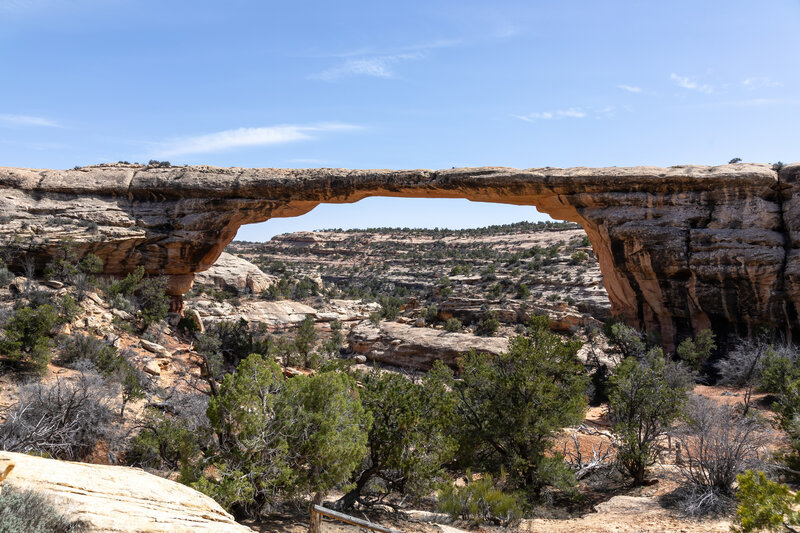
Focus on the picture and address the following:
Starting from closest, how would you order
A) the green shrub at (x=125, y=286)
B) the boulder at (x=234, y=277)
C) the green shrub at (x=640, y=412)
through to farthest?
the green shrub at (x=640, y=412)
the green shrub at (x=125, y=286)
the boulder at (x=234, y=277)

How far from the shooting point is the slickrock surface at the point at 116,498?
3402mm

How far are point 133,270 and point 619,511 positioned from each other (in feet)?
56.8

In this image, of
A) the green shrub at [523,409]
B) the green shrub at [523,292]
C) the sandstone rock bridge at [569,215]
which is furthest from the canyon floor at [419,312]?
the sandstone rock bridge at [569,215]

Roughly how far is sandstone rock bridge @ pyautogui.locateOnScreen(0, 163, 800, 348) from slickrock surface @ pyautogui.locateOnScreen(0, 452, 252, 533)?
13885mm

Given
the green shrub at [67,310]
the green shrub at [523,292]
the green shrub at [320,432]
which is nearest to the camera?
the green shrub at [320,432]

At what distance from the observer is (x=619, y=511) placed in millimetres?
8281

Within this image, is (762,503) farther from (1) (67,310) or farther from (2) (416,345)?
(2) (416,345)

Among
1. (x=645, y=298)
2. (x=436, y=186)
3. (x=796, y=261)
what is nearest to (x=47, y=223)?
(x=436, y=186)

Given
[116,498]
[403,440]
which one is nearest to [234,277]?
[403,440]

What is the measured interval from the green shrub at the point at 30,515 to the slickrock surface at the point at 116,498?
0.26 ft

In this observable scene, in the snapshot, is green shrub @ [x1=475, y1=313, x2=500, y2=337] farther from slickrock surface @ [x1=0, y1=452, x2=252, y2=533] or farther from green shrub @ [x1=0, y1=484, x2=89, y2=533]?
green shrub @ [x1=0, y1=484, x2=89, y2=533]

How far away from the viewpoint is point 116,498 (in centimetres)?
370

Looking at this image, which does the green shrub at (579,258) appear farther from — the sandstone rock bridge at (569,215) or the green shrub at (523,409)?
the green shrub at (523,409)

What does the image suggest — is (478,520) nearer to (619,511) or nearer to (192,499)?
(619,511)
